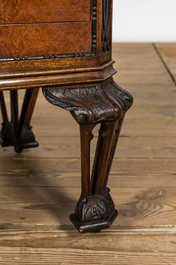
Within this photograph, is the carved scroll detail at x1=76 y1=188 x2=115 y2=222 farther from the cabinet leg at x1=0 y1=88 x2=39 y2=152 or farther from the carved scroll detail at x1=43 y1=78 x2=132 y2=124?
the cabinet leg at x1=0 y1=88 x2=39 y2=152

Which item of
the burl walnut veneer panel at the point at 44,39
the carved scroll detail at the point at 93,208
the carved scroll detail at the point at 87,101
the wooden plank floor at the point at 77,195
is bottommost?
the wooden plank floor at the point at 77,195

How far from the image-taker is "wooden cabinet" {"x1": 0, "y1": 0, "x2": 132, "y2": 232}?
2.66 ft

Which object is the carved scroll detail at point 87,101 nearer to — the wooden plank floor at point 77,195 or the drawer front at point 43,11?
the drawer front at point 43,11

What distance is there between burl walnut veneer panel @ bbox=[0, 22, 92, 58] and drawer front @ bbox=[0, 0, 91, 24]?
13 millimetres

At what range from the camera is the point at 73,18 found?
83cm

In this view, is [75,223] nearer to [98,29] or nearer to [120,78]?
[98,29]

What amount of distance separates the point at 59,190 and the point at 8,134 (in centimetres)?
43

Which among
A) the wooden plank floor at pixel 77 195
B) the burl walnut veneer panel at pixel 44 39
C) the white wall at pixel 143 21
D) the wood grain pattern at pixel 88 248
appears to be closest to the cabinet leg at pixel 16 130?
the wooden plank floor at pixel 77 195

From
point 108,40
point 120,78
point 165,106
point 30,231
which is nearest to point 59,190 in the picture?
point 30,231

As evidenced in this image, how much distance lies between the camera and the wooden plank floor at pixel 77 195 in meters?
1.00

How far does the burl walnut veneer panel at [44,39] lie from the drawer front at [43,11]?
13mm

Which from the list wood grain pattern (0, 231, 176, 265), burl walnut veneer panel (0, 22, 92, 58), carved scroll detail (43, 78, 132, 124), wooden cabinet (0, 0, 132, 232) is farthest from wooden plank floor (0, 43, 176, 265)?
burl walnut veneer panel (0, 22, 92, 58)

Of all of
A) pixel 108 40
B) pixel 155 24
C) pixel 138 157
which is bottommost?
pixel 155 24

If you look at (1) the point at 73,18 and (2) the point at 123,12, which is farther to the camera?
(2) the point at 123,12
